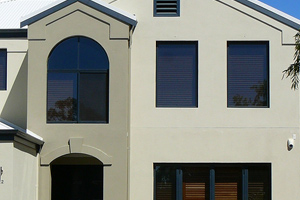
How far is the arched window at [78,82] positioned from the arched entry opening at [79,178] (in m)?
2.42

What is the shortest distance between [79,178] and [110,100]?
3.66 m

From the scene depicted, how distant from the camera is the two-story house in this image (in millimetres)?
16781

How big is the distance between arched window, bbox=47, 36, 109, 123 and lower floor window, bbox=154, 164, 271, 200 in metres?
2.78

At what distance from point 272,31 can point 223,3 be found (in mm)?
1707

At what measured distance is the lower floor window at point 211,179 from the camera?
17672 millimetres

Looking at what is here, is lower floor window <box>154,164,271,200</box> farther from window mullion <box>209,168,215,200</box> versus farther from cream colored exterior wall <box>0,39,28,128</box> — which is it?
cream colored exterior wall <box>0,39,28,128</box>

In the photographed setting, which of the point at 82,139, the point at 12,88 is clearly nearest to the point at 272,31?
the point at 82,139

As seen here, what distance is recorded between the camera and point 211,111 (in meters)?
17.8

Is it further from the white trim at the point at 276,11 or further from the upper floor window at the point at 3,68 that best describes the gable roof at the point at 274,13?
the upper floor window at the point at 3,68

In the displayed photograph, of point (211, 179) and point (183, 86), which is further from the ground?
point (183, 86)

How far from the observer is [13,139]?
47.0 feet

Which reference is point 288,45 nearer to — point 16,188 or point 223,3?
point 223,3

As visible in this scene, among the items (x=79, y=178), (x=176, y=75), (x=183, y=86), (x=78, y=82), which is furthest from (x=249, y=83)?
(x=79, y=178)

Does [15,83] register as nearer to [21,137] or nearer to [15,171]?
[21,137]
